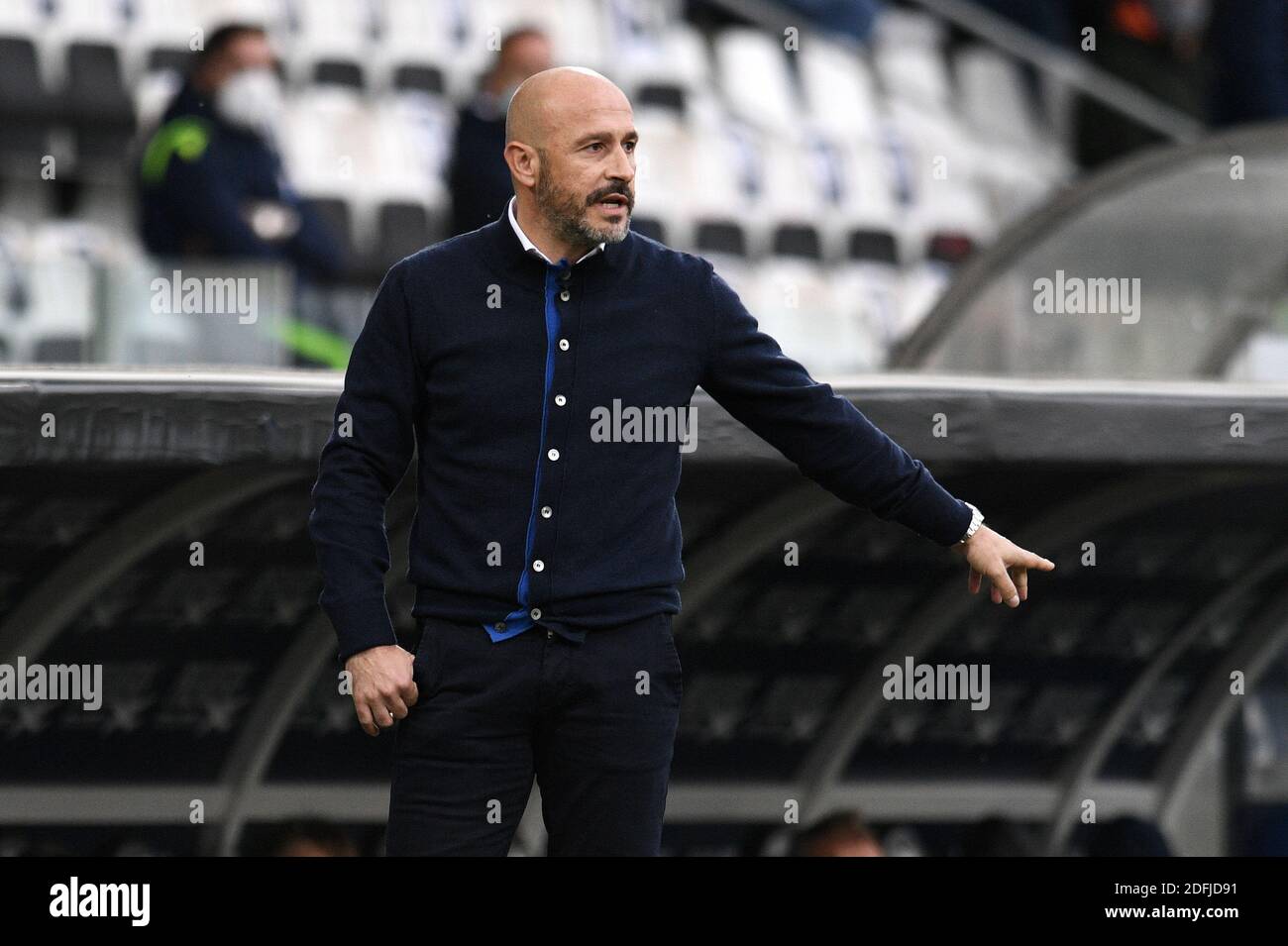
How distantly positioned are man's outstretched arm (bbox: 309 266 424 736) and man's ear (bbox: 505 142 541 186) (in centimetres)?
21

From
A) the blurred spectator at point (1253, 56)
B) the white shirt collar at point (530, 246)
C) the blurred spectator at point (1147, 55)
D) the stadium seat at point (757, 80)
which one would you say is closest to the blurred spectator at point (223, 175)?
the white shirt collar at point (530, 246)

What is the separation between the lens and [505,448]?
3287 millimetres

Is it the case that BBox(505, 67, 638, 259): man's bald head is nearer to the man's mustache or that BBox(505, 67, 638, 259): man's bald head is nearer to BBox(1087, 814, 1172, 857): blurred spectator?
the man's mustache

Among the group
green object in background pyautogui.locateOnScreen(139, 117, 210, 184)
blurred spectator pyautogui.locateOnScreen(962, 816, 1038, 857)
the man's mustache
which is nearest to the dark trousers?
the man's mustache

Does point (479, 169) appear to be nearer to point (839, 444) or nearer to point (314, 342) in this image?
point (314, 342)

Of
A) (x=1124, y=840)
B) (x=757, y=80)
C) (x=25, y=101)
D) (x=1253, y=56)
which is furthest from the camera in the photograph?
(x=757, y=80)

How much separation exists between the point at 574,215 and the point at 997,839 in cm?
354

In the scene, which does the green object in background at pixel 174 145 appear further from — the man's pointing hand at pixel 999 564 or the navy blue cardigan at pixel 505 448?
the man's pointing hand at pixel 999 564

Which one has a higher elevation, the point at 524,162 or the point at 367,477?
the point at 524,162

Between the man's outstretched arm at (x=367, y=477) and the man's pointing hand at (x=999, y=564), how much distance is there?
0.82 metres

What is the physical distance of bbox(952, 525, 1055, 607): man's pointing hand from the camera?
3400mm

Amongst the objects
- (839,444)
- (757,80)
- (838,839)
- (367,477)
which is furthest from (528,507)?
(757,80)
